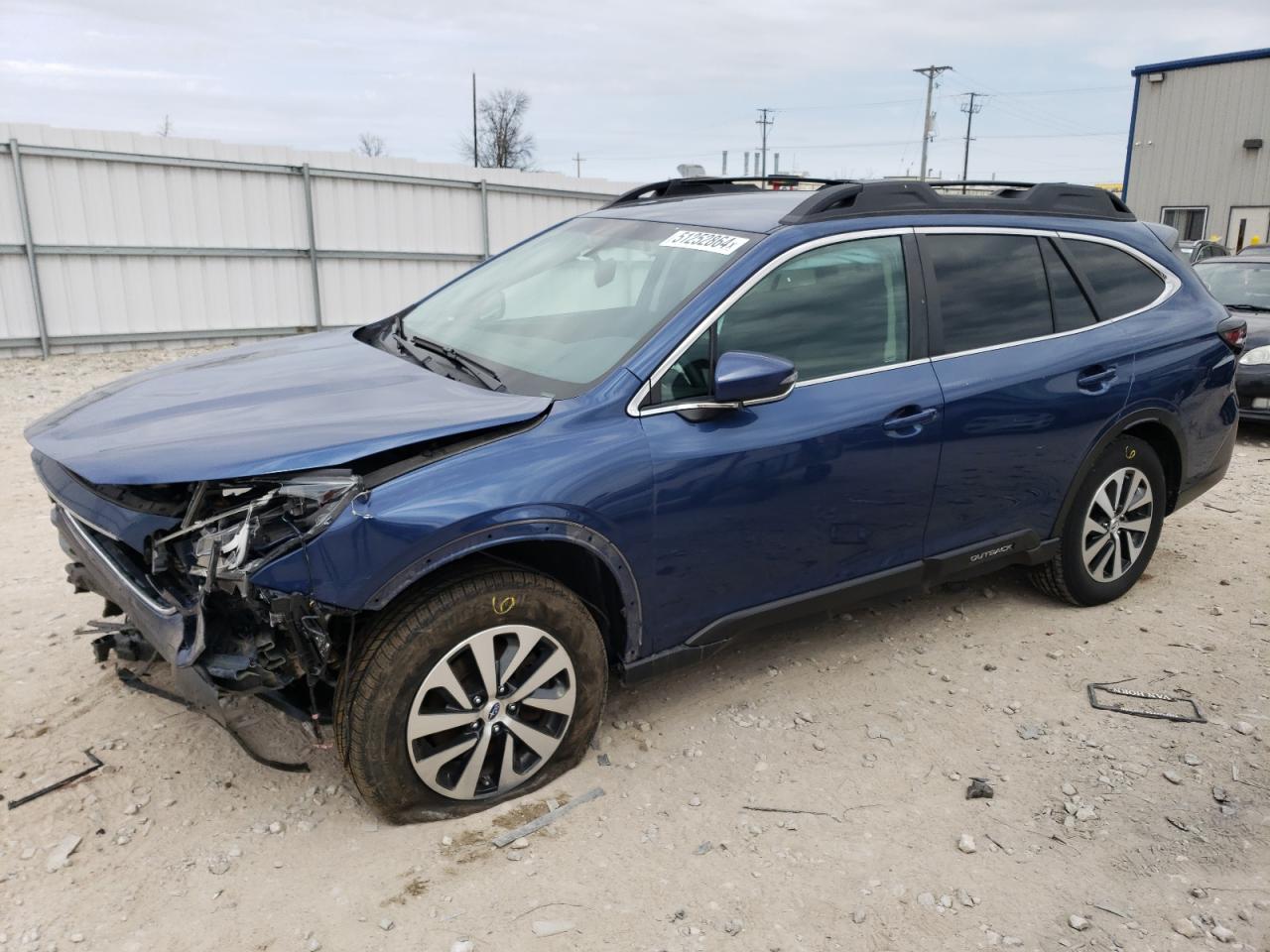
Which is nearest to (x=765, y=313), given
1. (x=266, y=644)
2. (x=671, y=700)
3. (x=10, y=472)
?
(x=671, y=700)

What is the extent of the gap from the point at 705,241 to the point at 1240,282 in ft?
27.9

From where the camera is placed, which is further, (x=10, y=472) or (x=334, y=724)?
(x=10, y=472)

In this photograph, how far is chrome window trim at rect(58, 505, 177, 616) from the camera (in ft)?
8.74

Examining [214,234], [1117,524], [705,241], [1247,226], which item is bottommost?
[1117,524]

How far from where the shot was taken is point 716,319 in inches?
124

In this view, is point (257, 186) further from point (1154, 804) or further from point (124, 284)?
point (1154, 804)

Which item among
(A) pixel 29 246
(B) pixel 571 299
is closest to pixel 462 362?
(B) pixel 571 299

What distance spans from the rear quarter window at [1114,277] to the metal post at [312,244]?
11579mm

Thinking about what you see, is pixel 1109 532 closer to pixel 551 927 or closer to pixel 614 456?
pixel 614 456

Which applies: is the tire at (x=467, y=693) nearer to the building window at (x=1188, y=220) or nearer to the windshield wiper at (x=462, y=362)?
the windshield wiper at (x=462, y=362)

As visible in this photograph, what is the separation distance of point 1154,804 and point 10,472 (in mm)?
7112

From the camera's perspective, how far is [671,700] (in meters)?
3.66

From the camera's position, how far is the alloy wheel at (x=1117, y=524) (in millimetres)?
4328

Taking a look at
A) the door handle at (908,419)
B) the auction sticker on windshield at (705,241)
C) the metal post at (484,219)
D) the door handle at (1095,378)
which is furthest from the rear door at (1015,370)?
the metal post at (484,219)
